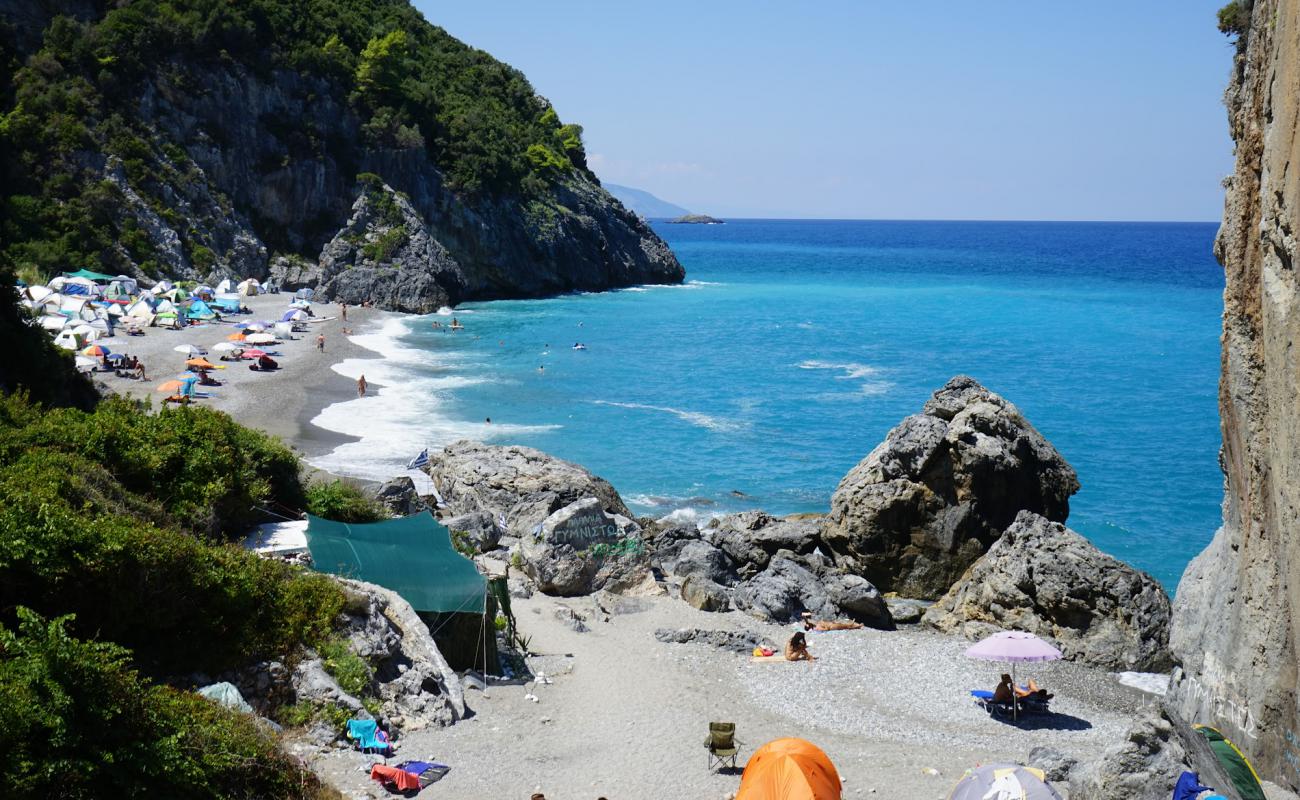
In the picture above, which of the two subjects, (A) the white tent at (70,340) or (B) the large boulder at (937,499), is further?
(A) the white tent at (70,340)

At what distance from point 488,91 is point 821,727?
89.8m

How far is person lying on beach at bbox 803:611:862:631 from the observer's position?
66.6 feet

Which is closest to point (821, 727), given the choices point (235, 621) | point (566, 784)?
point (566, 784)

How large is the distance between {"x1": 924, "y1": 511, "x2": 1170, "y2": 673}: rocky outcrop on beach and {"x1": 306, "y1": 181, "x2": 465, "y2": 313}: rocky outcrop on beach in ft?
182

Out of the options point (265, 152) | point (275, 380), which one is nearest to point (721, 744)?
point (275, 380)

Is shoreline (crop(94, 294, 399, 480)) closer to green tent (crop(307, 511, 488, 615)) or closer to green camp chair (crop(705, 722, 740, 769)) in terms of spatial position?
green tent (crop(307, 511, 488, 615))

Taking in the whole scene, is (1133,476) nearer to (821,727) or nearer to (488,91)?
(821,727)

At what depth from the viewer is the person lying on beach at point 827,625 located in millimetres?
20297

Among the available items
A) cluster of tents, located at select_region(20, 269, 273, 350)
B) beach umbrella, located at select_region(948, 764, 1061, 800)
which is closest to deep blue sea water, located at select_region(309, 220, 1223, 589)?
cluster of tents, located at select_region(20, 269, 273, 350)

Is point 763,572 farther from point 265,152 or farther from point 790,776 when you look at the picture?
point 265,152

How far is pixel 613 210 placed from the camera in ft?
323

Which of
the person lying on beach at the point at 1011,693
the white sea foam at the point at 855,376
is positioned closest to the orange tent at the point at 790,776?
the person lying on beach at the point at 1011,693

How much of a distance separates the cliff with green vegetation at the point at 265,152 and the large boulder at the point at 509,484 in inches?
1455

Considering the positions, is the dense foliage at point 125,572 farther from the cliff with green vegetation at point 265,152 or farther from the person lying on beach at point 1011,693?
the cliff with green vegetation at point 265,152
